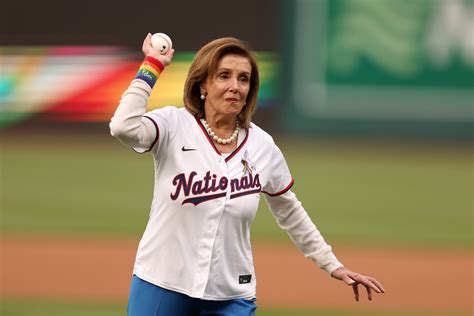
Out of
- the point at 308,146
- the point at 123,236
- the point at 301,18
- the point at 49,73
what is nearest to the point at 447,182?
the point at 308,146

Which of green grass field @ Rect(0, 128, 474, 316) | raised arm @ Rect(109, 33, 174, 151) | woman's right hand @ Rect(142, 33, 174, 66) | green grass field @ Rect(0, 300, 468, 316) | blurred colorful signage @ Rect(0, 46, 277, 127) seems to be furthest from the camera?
blurred colorful signage @ Rect(0, 46, 277, 127)

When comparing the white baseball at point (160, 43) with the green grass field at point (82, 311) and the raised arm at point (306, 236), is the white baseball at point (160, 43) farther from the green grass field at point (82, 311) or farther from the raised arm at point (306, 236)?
the green grass field at point (82, 311)

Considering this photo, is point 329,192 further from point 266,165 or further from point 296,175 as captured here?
point 266,165

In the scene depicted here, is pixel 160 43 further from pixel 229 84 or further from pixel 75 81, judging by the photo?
pixel 75 81

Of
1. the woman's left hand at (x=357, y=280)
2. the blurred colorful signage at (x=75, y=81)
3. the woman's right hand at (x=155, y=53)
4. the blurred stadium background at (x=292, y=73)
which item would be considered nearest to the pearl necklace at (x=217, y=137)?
the woman's right hand at (x=155, y=53)

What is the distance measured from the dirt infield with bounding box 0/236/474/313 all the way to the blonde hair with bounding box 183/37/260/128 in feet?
13.5

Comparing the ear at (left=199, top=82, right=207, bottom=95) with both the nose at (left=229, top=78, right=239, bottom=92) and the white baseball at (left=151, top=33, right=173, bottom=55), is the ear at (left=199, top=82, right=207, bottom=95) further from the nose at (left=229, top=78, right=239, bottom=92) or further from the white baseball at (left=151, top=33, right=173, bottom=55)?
the white baseball at (left=151, top=33, right=173, bottom=55)

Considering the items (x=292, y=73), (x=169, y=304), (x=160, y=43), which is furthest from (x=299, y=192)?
(x=160, y=43)

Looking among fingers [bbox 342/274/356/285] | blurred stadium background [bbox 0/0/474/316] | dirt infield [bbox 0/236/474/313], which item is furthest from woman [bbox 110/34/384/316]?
blurred stadium background [bbox 0/0/474/316]

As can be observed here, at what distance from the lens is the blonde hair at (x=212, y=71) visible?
3.50 meters

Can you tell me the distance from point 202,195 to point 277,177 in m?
0.48

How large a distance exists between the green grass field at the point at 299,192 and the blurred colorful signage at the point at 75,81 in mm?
526

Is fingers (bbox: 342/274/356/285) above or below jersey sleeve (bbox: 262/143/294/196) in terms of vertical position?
below

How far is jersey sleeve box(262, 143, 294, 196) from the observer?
375 centimetres
